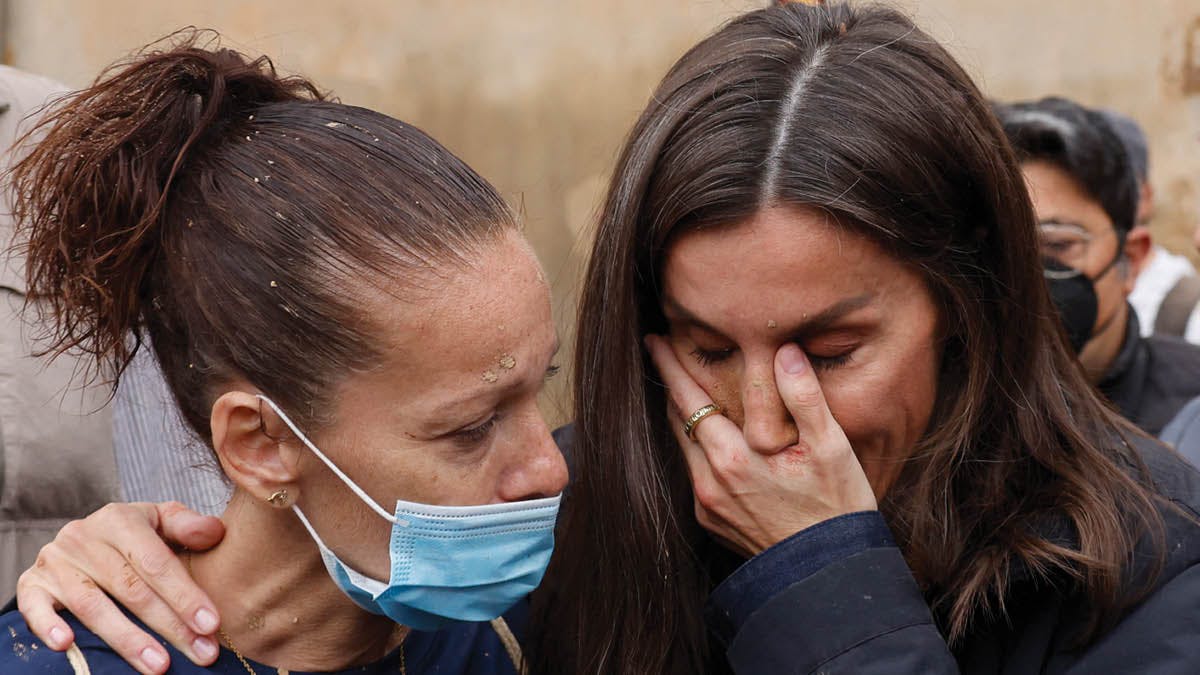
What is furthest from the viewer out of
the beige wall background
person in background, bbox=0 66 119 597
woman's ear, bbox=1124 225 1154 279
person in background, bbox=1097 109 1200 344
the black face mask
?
the beige wall background

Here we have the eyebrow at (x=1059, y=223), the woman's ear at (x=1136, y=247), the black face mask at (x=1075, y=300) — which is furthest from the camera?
the woman's ear at (x=1136, y=247)

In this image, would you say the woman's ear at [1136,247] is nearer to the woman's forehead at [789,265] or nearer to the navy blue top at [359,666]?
the woman's forehead at [789,265]

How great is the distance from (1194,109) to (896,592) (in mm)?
5277

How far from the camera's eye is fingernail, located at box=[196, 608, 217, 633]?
6.73ft

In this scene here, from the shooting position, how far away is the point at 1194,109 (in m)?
6.53

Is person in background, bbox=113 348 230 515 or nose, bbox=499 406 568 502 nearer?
nose, bbox=499 406 568 502

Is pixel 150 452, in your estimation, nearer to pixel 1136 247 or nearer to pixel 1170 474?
pixel 1170 474

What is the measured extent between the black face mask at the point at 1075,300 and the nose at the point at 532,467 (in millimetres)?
2201

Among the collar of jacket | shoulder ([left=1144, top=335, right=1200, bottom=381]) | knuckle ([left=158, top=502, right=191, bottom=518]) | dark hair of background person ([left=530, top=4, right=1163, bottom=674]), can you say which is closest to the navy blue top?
dark hair of background person ([left=530, top=4, right=1163, bottom=674])

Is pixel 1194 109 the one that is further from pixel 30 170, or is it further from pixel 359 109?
pixel 30 170

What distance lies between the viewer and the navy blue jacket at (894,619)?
2.09 metres

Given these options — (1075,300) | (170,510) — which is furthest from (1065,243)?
(170,510)

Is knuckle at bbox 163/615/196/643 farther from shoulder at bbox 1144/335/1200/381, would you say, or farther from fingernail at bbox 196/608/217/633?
shoulder at bbox 1144/335/1200/381

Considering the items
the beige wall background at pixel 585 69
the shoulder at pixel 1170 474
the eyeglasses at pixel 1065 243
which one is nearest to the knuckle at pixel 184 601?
the shoulder at pixel 1170 474
